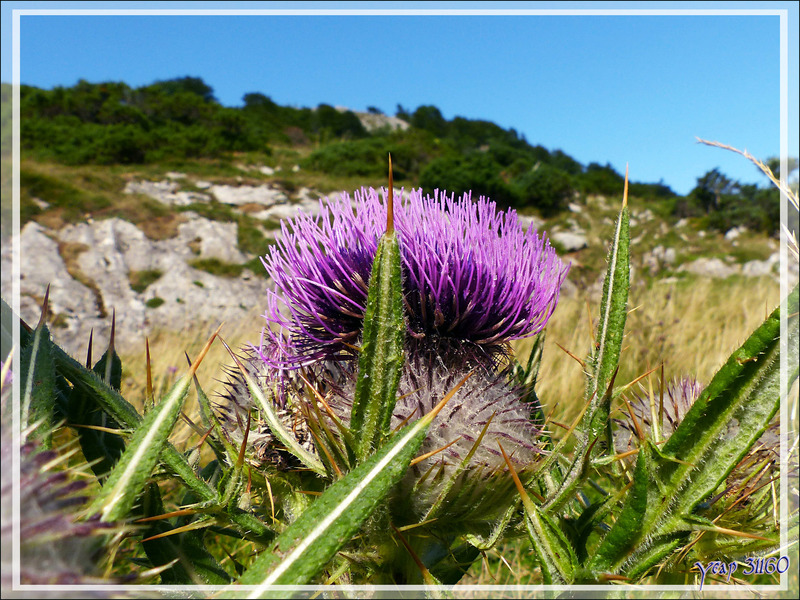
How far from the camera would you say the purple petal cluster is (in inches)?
45.9

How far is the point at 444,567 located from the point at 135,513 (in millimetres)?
592

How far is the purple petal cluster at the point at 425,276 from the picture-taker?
117 cm

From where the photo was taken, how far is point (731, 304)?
722 cm

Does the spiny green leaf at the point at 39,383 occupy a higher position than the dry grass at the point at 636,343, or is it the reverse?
the spiny green leaf at the point at 39,383

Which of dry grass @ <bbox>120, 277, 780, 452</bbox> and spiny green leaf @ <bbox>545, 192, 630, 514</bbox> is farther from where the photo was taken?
dry grass @ <bbox>120, 277, 780, 452</bbox>

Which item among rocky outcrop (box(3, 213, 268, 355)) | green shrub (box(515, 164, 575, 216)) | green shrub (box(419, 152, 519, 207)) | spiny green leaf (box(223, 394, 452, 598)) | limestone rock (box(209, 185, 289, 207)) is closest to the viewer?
spiny green leaf (box(223, 394, 452, 598))

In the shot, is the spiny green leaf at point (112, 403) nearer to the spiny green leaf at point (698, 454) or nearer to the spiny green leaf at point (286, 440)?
the spiny green leaf at point (286, 440)

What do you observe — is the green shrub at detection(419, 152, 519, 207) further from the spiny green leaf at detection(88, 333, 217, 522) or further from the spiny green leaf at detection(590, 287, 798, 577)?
the spiny green leaf at detection(88, 333, 217, 522)

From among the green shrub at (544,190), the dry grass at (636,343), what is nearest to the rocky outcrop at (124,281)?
the dry grass at (636,343)

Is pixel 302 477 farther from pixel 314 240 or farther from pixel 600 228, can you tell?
pixel 600 228

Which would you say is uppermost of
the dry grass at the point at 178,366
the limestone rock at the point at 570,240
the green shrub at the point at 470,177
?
the green shrub at the point at 470,177

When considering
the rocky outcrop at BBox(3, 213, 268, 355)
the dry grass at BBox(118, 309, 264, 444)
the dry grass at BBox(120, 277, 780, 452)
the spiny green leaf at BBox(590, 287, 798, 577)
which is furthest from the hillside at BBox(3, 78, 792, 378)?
the spiny green leaf at BBox(590, 287, 798, 577)

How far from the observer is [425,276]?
1.14 m

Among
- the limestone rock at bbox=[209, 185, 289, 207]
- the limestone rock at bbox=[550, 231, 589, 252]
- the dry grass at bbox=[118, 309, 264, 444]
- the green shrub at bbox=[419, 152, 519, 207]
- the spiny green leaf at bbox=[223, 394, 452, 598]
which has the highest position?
the green shrub at bbox=[419, 152, 519, 207]
